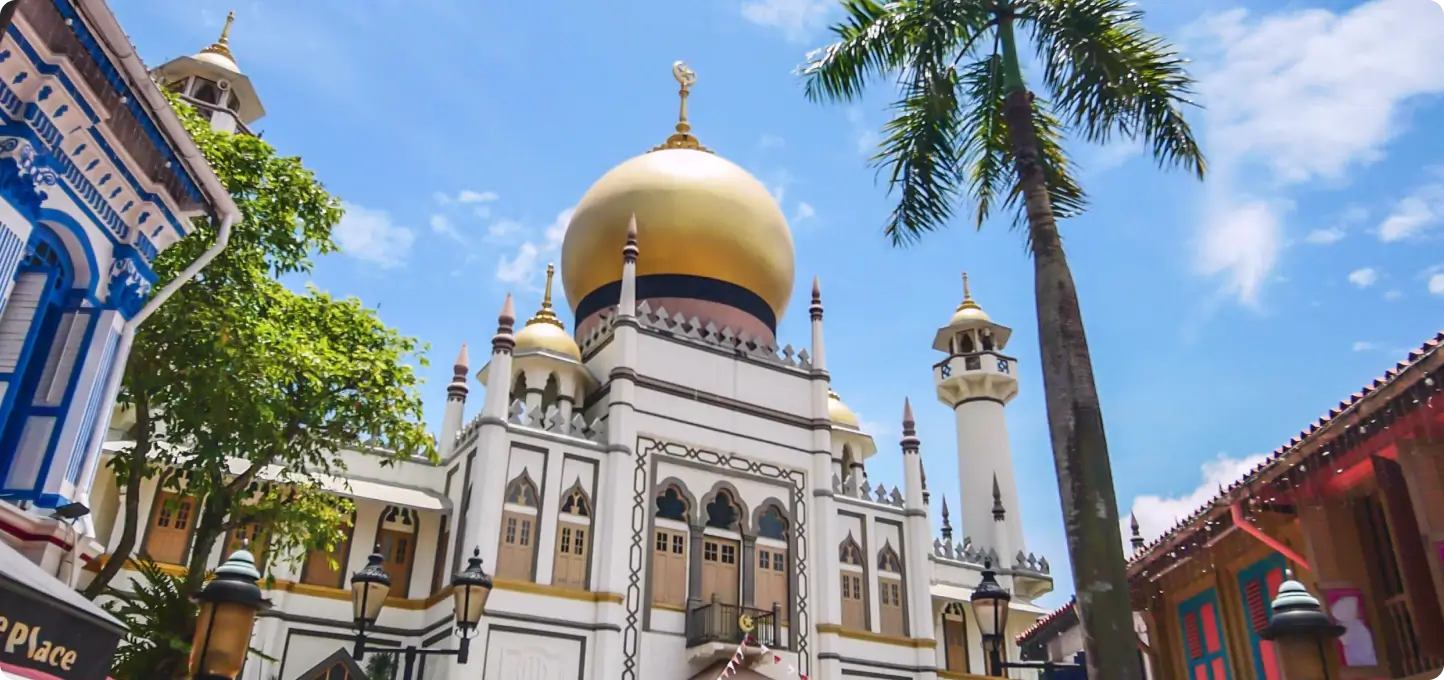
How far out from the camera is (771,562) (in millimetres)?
23078

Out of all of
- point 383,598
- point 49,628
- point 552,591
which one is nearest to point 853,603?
point 552,591

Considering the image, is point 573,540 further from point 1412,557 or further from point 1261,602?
point 1412,557

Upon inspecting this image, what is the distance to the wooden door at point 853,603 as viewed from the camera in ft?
76.8

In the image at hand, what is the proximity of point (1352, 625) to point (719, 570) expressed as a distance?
47.7 feet

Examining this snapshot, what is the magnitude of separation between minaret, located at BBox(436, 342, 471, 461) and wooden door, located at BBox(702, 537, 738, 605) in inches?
249

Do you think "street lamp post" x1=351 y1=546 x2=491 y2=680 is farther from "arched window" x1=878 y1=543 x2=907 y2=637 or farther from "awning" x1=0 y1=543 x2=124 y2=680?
"arched window" x1=878 y1=543 x2=907 y2=637

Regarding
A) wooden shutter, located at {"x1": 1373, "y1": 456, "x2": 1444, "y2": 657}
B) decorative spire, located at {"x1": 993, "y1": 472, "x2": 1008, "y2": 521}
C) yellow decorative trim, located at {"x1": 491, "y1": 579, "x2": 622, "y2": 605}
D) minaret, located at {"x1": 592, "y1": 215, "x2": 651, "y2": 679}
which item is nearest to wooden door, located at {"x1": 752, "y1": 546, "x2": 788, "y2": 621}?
minaret, located at {"x1": 592, "y1": 215, "x2": 651, "y2": 679}

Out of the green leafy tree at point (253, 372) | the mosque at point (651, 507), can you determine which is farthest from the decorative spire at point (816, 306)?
Result: the green leafy tree at point (253, 372)

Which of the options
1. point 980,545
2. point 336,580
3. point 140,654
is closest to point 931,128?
point 140,654

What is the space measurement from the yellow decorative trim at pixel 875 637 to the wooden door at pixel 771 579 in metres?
0.97

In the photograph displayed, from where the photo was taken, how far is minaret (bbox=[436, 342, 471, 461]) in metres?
24.4

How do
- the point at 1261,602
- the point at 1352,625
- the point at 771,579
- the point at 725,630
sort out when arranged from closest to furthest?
the point at 1352,625 → the point at 1261,602 → the point at 725,630 → the point at 771,579

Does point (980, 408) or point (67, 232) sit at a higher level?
point (980, 408)

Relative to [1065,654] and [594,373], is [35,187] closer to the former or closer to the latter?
[594,373]
